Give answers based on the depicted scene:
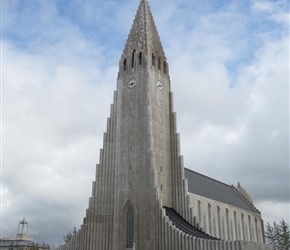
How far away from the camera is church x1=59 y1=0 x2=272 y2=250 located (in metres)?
41.4

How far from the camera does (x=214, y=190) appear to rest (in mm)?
68438

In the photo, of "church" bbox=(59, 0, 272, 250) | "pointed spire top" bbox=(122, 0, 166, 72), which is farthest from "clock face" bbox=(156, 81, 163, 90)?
"pointed spire top" bbox=(122, 0, 166, 72)

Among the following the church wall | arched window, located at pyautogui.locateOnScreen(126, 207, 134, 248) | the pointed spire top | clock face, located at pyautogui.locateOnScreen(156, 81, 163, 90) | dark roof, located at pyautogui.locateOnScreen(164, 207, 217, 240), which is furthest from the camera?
the church wall

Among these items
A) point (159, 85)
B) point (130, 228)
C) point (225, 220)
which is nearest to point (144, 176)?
point (130, 228)

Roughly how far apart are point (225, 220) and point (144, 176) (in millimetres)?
24436

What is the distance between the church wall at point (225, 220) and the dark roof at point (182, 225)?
581 centimetres

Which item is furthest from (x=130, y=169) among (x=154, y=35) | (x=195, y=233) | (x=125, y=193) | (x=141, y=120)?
(x=154, y=35)

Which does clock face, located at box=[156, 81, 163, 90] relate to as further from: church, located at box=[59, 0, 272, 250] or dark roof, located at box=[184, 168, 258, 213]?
dark roof, located at box=[184, 168, 258, 213]

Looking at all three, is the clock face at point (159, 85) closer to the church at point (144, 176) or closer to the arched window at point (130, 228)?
the church at point (144, 176)

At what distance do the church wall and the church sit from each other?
26 centimetres

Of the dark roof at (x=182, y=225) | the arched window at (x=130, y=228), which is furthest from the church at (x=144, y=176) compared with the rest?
the dark roof at (x=182, y=225)

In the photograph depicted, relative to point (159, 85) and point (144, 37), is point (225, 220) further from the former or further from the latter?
point (144, 37)

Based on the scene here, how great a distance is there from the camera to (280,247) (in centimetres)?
6838

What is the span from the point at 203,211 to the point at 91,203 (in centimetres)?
1822
